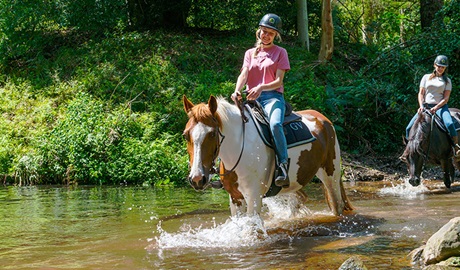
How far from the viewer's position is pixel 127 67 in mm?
20344

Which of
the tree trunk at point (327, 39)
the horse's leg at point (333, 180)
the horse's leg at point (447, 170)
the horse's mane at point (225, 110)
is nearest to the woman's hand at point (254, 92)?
the horse's mane at point (225, 110)

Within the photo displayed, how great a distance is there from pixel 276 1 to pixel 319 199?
1365cm

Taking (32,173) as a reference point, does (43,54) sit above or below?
above

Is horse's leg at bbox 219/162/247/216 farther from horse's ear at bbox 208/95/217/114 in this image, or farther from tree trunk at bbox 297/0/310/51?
tree trunk at bbox 297/0/310/51

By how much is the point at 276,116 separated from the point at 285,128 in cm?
44

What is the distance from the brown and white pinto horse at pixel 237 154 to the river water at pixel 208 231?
35cm

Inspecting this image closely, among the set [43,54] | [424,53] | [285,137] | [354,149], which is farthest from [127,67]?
[285,137]

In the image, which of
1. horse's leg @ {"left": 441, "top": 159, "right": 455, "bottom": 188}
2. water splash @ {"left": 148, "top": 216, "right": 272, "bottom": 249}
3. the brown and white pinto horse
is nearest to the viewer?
the brown and white pinto horse

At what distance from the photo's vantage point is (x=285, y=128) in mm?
8016

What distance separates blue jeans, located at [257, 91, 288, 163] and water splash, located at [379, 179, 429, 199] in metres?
5.07

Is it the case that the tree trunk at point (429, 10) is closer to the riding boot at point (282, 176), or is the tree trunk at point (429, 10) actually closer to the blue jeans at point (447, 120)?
the blue jeans at point (447, 120)

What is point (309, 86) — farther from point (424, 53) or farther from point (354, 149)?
point (424, 53)

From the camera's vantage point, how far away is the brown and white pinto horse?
6.77 meters

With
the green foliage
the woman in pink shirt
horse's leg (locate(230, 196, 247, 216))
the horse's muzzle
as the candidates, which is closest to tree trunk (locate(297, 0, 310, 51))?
the green foliage
